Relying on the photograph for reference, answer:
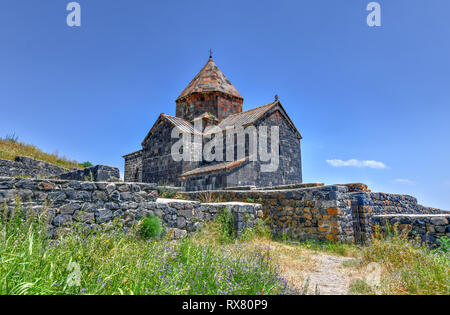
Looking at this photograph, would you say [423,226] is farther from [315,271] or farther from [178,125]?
[178,125]

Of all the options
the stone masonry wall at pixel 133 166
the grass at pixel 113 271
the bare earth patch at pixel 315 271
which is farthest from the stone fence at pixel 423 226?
the stone masonry wall at pixel 133 166

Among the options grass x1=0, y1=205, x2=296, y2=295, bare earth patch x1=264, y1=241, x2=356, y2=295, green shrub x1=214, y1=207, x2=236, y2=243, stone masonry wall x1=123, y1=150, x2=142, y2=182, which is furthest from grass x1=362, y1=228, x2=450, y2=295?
stone masonry wall x1=123, y1=150, x2=142, y2=182

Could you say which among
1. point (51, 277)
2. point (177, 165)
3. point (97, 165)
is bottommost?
point (51, 277)

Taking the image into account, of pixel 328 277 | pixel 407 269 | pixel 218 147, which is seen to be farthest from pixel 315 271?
pixel 218 147

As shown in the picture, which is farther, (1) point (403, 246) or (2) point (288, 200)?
(2) point (288, 200)

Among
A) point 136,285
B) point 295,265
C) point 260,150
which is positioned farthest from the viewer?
point 260,150

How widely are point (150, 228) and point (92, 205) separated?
3.79 feet

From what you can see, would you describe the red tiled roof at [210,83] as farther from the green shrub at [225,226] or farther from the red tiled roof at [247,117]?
the green shrub at [225,226]

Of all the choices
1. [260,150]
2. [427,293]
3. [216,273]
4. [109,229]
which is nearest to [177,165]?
[260,150]

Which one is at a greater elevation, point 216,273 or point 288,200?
point 288,200

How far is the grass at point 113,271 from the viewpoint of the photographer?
246 cm
